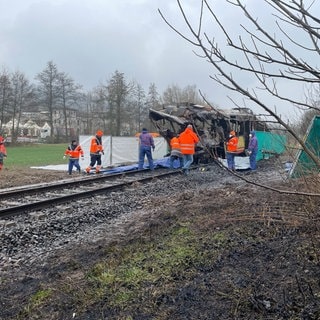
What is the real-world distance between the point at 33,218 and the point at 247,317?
580 centimetres

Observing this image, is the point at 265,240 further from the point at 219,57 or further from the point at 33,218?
the point at 33,218

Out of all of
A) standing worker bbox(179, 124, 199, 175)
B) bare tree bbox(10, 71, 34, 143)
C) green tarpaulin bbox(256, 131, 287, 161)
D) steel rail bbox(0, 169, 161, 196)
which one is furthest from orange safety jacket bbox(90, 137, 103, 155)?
bare tree bbox(10, 71, 34, 143)

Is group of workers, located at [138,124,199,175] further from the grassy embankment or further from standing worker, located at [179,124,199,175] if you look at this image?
the grassy embankment

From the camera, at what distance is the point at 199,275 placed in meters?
4.01

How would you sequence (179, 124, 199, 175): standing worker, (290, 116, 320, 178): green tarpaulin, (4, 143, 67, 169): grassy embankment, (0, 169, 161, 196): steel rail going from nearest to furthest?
1. (290, 116, 320, 178): green tarpaulin
2. (0, 169, 161, 196): steel rail
3. (179, 124, 199, 175): standing worker
4. (4, 143, 67, 169): grassy embankment

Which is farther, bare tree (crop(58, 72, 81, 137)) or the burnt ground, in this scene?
bare tree (crop(58, 72, 81, 137))

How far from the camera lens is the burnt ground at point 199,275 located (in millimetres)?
3309

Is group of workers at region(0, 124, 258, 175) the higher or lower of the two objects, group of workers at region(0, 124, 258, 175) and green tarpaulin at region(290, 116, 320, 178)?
the lower

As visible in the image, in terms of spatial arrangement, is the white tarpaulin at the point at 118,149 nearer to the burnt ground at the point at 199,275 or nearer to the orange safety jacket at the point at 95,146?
the orange safety jacket at the point at 95,146

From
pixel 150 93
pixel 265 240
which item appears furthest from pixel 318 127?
Result: pixel 150 93

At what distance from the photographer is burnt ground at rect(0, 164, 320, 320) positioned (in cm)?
331

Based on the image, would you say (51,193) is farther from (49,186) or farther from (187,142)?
(187,142)

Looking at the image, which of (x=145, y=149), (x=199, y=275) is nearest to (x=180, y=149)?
(x=145, y=149)

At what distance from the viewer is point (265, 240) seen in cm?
470
